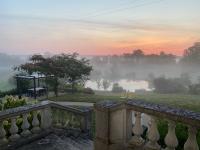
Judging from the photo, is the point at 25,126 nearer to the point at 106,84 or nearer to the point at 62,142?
the point at 62,142

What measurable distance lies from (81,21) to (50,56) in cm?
403

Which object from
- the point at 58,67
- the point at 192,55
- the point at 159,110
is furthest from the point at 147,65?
the point at 159,110

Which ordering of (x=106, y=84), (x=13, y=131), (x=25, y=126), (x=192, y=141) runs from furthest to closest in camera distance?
1. (x=106, y=84)
2. (x=25, y=126)
3. (x=13, y=131)
4. (x=192, y=141)

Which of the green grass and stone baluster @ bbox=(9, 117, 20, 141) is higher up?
stone baluster @ bbox=(9, 117, 20, 141)

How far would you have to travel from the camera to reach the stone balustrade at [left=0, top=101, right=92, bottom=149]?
5.43 meters

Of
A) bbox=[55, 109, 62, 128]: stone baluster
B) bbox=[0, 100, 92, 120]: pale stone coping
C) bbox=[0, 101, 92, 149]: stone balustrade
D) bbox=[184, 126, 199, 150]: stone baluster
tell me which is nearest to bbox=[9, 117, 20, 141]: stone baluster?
bbox=[0, 101, 92, 149]: stone balustrade

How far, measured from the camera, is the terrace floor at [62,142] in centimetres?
574

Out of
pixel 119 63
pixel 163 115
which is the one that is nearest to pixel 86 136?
pixel 163 115

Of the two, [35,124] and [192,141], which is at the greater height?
[192,141]

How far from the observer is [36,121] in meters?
6.13

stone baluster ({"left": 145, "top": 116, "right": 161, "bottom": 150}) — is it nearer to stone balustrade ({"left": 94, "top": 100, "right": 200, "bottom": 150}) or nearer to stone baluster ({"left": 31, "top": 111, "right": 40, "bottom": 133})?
stone balustrade ({"left": 94, "top": 100, "right": 200, "bottom": 150})

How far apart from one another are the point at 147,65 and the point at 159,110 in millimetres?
33331

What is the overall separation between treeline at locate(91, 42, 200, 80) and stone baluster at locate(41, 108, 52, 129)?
28128mm

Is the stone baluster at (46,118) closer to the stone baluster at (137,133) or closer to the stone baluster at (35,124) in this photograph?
the stone baluster at (35,124)
